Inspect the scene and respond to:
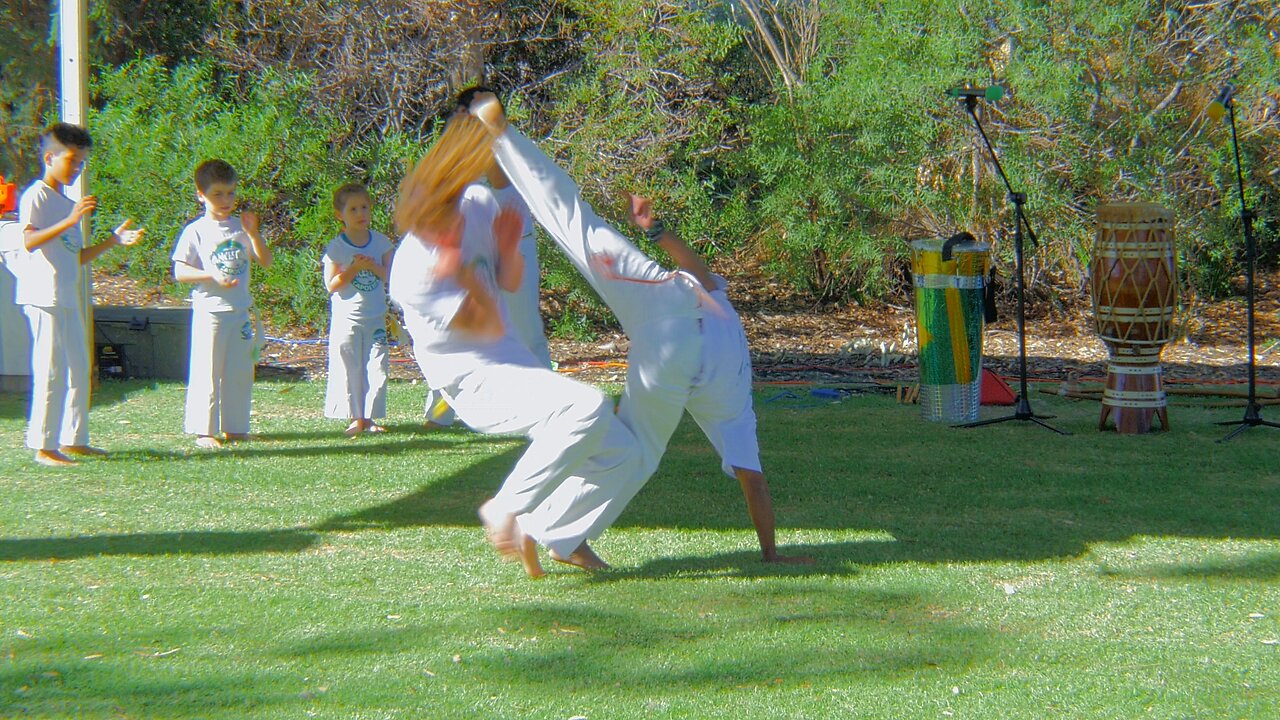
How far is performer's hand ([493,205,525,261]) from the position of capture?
4879 millimetres

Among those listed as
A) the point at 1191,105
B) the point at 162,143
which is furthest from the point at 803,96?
the point at 162,143

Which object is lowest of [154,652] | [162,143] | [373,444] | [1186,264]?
[154,652]

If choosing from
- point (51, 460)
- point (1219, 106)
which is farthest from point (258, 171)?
point (1219, 106)

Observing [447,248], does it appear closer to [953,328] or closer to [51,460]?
[51,460]

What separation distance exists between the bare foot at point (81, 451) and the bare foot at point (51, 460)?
0.11m

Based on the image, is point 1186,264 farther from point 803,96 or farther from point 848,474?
point 848,474

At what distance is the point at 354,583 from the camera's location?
492cm

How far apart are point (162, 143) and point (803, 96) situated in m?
6.27

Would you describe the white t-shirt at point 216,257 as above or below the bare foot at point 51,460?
above

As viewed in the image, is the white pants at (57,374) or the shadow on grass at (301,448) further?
the shadow on grass at (301,448)

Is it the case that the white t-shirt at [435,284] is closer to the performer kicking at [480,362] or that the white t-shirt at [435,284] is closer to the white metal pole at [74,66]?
the performer kicking at [480,362]

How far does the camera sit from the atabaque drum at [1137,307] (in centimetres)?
789

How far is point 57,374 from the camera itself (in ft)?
22.3

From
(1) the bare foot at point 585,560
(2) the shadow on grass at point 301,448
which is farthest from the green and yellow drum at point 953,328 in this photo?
(1) the bare foot at point 585,560
